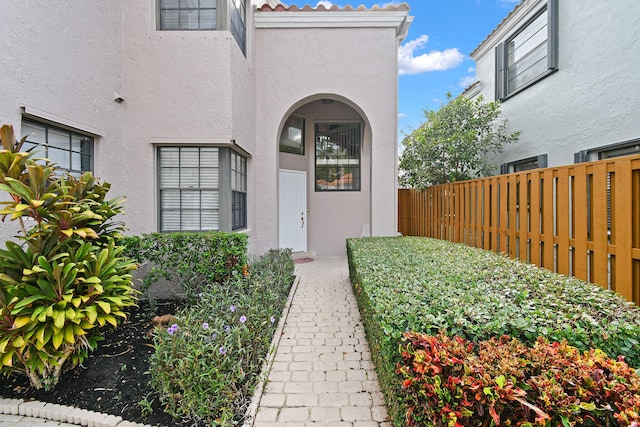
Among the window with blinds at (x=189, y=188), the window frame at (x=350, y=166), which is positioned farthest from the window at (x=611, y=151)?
the window with blinds at (x=189, y=188)

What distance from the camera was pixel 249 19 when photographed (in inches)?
280

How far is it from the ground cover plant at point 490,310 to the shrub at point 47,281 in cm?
269

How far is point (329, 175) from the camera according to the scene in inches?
382

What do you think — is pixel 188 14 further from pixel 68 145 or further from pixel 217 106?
pixel 68 145

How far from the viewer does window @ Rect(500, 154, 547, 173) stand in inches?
281

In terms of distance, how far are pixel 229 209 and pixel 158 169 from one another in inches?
63.1

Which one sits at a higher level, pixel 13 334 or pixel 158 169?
pixel 158 169

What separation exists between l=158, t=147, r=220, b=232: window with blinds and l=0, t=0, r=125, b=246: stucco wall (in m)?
0.81

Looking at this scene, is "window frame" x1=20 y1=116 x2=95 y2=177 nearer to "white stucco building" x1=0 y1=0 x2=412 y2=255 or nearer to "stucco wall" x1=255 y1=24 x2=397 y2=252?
"white stucco building" x1=0 y1=0 x2=412 y2=255

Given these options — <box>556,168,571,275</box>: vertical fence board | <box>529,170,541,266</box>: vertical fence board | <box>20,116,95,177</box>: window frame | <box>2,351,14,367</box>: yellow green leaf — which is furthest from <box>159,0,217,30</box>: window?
<box>556,168,571,275</box>: vertical fence board

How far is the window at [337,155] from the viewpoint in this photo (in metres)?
9.67

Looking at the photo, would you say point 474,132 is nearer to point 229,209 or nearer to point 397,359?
point 229,209

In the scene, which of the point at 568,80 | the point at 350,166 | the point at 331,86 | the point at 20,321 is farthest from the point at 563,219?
the point at 350,166

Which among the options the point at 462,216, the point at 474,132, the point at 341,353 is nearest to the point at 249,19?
the point at 474,132
